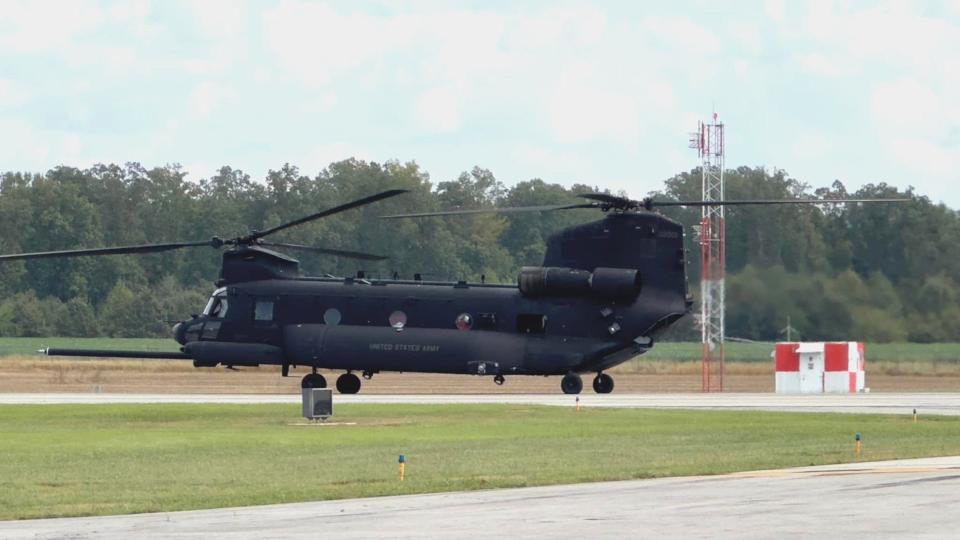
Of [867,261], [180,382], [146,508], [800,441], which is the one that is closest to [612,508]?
[146,508]

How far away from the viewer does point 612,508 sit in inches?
926

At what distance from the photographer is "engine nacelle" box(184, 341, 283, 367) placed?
51.6 m

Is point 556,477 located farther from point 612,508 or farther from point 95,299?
point 95,299

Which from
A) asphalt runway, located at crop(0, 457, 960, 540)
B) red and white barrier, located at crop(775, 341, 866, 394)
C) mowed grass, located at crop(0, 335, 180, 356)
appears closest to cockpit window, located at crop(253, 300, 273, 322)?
red and white barrier, located at crop(775, 341, 866, 394)

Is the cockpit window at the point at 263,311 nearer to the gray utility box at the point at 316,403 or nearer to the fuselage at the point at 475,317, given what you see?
the fuselage at the point at 475,317

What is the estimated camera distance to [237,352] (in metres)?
51.6

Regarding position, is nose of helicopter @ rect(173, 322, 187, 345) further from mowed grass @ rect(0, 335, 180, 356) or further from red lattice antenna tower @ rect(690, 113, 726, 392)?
mowed grass @ rect(0, 335, 180, 356)

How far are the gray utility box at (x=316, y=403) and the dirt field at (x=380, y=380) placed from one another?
20.7m

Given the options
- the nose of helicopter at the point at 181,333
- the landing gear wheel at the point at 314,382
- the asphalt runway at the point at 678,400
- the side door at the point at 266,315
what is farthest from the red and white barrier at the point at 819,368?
the nose of helicopter at the point at 181,333

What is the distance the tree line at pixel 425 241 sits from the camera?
182 feet

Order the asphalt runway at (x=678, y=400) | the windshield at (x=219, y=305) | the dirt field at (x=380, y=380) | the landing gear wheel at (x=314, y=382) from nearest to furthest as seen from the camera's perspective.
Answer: the landing gear wheel at (x=314, y=382) < the windshield at (x=219, y=305) < the asphalt runway at (x=678, y=400) < the dirt field at (x=380, y=380)

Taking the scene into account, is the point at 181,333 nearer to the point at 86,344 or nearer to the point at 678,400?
the point at 678,400

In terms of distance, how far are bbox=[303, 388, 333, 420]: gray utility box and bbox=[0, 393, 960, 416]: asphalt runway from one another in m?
9.41

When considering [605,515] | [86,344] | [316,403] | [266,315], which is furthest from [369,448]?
[86,344]
